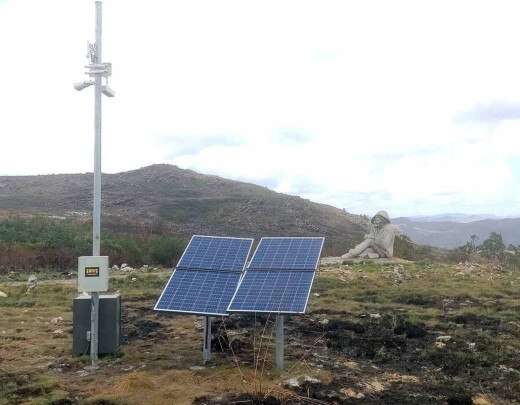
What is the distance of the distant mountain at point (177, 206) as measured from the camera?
148ft

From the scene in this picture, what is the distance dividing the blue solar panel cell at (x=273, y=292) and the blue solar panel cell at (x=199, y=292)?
0.84 feet

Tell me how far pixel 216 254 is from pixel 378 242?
44.6ft

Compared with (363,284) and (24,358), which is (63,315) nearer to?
(24,358)

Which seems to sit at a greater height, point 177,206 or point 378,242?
point 177,206

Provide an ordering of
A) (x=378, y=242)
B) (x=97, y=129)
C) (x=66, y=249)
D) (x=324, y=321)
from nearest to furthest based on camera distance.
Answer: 1. (x=97, y=129)
2. (x=324, y=321)
3. (x=378, y=242)
4. (x=66, y=249)

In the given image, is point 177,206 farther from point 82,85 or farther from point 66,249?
point 82,85

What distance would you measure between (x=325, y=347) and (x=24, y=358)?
15.4 ft

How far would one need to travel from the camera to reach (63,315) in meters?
11.9

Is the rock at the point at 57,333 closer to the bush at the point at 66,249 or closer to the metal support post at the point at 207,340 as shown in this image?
the metal support post at the point at 207,340

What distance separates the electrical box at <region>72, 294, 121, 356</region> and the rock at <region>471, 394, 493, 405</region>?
5.06 meters

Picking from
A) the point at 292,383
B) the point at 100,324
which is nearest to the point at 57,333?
the point at 100,324

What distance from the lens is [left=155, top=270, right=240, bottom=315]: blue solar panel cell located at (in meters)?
7.94

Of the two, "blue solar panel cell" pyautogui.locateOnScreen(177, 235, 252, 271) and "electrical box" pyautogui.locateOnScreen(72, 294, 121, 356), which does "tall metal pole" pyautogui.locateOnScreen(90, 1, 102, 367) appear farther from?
"blue solar panel cell" pyautogui.locateOnScreen(177, 235, 252, 271)

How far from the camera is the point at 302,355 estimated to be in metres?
8.73
